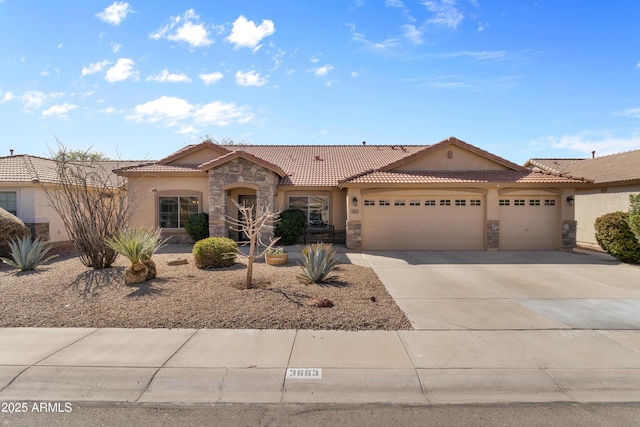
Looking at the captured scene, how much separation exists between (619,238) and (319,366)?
13.0 meters

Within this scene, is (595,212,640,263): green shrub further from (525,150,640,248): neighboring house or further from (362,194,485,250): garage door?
(362,194,485,250): garage door

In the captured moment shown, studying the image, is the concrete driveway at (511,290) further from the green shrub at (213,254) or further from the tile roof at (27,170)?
the tile roof at (27,170)

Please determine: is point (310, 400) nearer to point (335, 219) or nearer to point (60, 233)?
point (335, 219)

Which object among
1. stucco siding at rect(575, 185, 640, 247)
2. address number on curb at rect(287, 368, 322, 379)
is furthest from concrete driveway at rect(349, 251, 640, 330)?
stucco siding at rect(575, 185, 640, 247)

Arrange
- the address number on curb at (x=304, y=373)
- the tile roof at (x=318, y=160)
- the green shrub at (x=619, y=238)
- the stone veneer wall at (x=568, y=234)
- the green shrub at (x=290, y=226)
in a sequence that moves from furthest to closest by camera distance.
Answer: the tile roof at (x=318, y=160), the green shrub at (x=290, y=226), the stone veneer wall at (x=568, y=234), the green shrub at (x=619, y=238), the address number on curb at (x=304, y=373)

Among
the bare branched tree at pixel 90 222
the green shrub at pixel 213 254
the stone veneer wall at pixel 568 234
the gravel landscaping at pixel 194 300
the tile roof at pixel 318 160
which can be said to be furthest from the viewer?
the tile roof at pixel 318 160

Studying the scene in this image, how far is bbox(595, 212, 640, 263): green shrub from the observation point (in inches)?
472

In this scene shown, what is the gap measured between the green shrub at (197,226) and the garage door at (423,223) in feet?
23.3

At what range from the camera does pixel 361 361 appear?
4.79 meters

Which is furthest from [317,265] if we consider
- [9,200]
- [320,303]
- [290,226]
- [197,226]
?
[9,200]

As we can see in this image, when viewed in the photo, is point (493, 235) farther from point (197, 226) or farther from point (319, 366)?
point (197, 226)

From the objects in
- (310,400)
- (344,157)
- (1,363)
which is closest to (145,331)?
(1,363)

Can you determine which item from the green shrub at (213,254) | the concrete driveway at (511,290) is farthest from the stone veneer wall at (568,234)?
the green shrub at (213,254)

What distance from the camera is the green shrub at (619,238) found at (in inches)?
472
